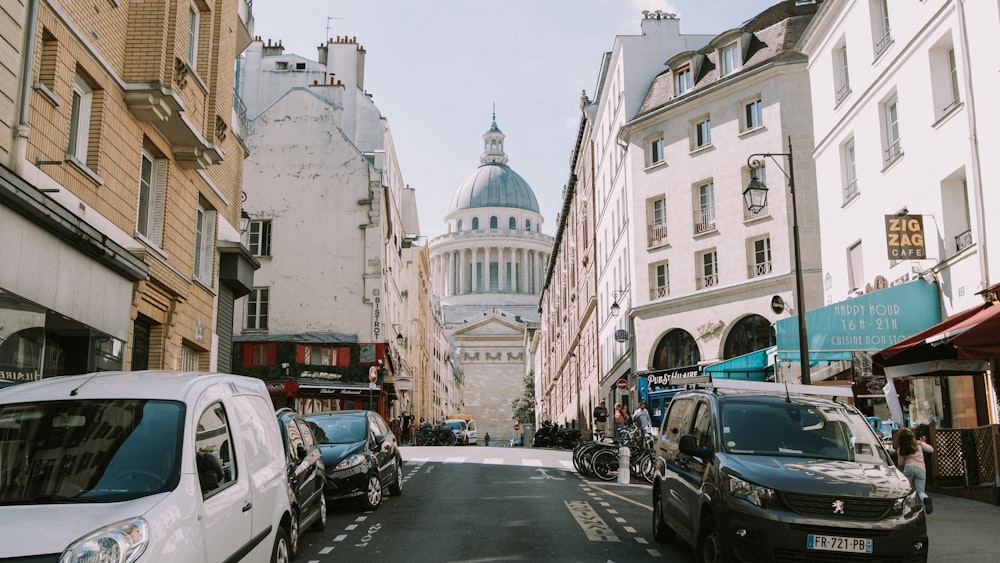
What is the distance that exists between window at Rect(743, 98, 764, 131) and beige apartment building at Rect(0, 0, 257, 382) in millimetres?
19405

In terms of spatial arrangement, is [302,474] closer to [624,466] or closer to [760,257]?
[624,466]

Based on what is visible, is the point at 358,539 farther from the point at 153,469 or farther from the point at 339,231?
the point at 339,231

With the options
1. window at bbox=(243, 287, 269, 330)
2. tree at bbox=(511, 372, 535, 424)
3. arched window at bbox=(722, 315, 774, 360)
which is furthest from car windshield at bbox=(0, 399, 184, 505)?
tree at bbox=(511, 372, 535, 424)

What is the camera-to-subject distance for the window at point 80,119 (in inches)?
542

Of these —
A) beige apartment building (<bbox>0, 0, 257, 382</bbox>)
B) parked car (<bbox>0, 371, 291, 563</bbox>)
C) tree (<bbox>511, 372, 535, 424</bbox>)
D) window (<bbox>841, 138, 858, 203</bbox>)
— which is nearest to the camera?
parked car (<bbox>0, 371, 291, 563</bbox>)

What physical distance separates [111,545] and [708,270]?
102 ft

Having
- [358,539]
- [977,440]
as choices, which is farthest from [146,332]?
[977,440]

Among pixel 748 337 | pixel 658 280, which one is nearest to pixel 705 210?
pixel 658 280

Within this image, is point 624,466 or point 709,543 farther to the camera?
point 624,466

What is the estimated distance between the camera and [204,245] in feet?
66.2

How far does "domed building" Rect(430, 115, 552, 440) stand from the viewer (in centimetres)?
14512

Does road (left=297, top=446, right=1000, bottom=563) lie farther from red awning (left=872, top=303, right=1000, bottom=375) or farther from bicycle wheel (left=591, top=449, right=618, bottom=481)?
red awning (left=872, top=303, right=1000, bottom=375)

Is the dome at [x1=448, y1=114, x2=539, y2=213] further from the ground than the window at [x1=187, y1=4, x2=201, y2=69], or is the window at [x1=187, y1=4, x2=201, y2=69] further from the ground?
the dome at [x1=448, y1=114, x2=539, y2=213]

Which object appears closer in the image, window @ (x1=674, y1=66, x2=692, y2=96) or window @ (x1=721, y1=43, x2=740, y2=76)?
window @ (x1=721, y1=43, x2=740, y2=76)
